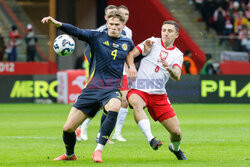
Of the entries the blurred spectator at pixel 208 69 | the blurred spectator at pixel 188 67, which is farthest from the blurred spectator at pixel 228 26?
the blurred spectator at pixel 188 67

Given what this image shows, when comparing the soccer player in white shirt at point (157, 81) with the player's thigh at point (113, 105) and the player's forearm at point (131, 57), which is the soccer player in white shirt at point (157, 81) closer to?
the player's forearm at point (131, 57)

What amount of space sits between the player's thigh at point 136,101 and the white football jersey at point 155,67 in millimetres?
178

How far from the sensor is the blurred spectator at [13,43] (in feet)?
88.3

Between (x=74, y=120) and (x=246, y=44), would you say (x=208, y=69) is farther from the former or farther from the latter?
(x=74, y=120)

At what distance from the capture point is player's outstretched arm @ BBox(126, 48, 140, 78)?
28.0ft

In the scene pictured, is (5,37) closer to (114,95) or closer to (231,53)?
(231,53)

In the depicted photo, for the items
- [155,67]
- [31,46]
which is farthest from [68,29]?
[31,46]

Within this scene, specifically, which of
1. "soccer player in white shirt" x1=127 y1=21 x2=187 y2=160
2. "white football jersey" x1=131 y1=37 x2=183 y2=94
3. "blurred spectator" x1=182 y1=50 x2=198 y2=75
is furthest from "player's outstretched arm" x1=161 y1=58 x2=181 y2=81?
"blurred spectator" x1=182 y1=50 x2=198 y2=75

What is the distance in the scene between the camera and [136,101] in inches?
352

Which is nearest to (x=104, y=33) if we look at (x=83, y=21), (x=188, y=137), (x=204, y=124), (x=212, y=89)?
(x=188, y=137)

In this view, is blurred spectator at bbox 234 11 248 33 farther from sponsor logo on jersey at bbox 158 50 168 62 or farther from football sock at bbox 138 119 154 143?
football sock at bbox 138 119 154 143

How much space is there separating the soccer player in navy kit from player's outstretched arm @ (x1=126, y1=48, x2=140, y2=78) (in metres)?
0.08

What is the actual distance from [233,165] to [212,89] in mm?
16010

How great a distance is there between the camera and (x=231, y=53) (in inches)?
1048
